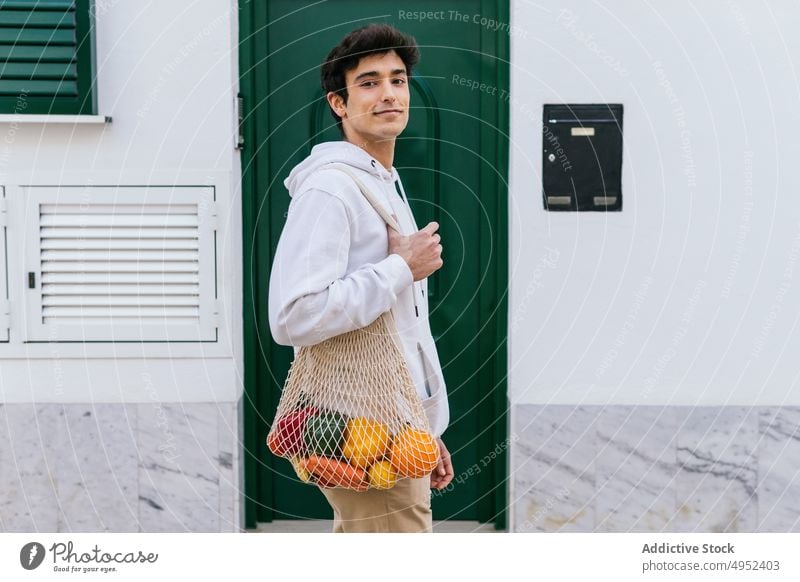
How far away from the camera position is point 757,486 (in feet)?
11.9

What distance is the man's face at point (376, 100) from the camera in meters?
2.38

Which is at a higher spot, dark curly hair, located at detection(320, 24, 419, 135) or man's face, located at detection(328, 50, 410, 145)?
dark curly hair, located at detection(320, 24, 419, 135)

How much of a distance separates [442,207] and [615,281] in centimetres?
72

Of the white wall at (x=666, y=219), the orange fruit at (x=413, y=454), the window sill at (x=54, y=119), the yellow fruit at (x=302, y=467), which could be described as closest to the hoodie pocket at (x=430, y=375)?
the orange fruit at (x=413, y=454)

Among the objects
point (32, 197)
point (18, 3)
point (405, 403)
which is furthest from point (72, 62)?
point (405, 403)

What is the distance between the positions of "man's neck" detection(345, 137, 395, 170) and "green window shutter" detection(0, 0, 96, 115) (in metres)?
1.48

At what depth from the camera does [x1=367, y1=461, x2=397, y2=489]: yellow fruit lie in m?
2.26

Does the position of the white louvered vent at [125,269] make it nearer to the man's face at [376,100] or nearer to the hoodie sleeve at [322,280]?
the man's face at [376,100]

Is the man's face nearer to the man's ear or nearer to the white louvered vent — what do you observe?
the man's ear

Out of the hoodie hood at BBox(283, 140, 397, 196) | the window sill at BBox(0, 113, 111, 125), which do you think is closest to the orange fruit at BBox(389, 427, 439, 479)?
the hoodie hood at BBox(283, 140, 397, 196)

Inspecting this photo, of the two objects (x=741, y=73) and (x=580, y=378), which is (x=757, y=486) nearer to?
(x=580, y=378)

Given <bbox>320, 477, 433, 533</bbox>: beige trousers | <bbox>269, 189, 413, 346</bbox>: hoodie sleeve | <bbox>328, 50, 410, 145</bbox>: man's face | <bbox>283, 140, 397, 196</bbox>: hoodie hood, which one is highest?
<bbox>328, 50, 410, 145</bbox>: man's face

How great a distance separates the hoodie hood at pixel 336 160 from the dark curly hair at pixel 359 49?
136 millimetres

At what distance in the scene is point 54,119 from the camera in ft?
11.4
